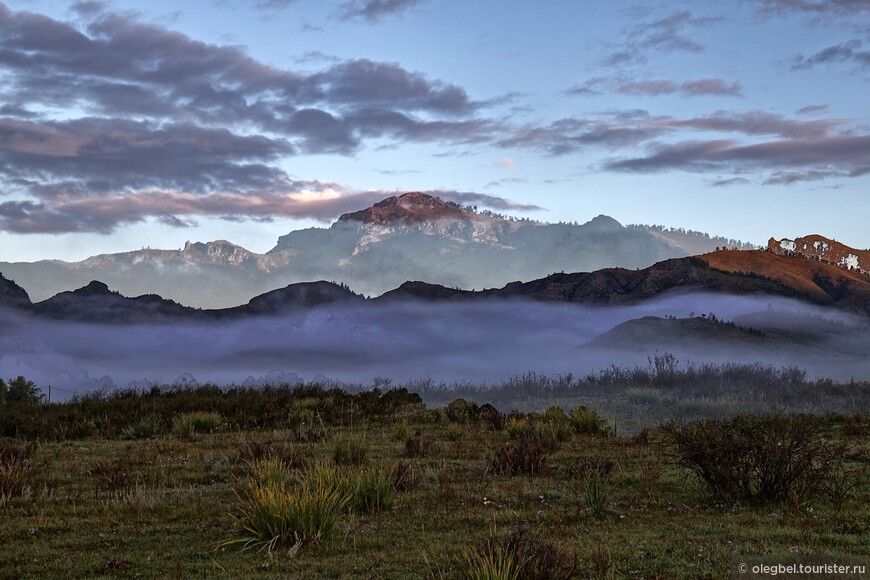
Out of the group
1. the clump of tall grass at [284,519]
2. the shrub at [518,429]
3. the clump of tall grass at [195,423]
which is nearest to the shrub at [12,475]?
the clump of tall grass at [284,519]

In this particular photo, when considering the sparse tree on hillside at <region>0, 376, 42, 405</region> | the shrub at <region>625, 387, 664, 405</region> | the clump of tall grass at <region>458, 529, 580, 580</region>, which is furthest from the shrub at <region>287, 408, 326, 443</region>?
the shrub at <region>625, 387, 664, 405</region>

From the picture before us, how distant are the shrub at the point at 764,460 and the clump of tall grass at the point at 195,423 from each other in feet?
47.4

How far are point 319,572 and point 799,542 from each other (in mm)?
5785

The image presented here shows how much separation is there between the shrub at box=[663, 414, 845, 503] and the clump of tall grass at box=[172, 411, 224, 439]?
1446cm

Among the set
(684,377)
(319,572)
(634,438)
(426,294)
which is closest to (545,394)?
(684,377)

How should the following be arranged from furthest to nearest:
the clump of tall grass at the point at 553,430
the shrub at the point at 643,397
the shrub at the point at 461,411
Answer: the shrub at the point at 643,397 → the shrub at the point at 461,411 → the clump of tall grass at the point at 553,430

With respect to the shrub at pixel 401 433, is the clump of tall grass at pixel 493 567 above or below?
above

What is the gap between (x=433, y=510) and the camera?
38.3 ft

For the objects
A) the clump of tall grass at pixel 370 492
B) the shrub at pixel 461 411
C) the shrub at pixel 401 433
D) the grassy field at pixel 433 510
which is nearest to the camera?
the grassy field at pixel 433 510

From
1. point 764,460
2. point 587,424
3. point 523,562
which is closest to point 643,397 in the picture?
point 587,424

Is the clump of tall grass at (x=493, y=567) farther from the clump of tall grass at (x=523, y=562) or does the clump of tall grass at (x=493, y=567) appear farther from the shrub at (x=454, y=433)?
the shrub at (x=454, y=433)

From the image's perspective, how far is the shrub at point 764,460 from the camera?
38.9 ft

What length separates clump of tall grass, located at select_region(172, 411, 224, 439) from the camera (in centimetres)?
2205

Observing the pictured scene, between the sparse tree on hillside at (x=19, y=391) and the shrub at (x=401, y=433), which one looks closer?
the shrub at (x=401, y=433)
